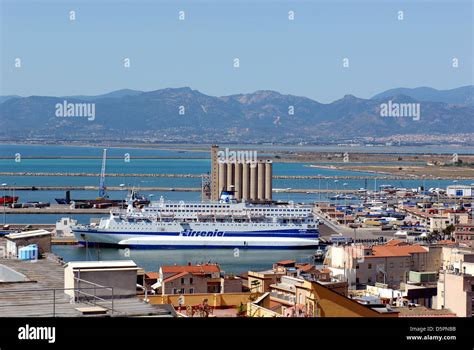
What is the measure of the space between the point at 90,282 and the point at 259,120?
81.8 meters

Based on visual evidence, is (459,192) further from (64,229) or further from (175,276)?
(175,276)

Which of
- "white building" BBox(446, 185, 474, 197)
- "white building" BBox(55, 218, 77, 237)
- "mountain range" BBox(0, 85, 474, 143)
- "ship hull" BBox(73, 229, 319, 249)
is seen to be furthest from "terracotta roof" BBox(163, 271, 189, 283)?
"mountain range" BBox(0, 85, 474, 143)

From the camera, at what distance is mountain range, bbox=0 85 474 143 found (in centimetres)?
7403

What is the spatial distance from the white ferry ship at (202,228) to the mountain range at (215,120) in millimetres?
51689

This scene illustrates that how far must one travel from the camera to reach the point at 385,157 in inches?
2219

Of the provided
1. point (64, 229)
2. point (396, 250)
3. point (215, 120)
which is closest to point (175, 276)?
point (396, 250)

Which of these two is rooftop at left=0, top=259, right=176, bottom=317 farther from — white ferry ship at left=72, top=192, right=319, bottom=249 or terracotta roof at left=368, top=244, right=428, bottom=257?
white ferry ship at left=72, top=192, right=319, bottom=249

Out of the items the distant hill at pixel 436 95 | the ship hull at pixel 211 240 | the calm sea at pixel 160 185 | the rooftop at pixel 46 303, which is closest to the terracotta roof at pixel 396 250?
the calm sea at pixel 160 185

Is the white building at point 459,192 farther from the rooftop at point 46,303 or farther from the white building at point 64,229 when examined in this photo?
the rooftop at point 46,303

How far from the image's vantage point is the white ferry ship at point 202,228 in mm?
17953

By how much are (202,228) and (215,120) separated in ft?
209

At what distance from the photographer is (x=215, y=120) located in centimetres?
8188

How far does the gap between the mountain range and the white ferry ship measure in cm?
5169

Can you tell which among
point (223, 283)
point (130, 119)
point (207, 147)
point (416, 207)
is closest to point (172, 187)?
point (416, 207)
